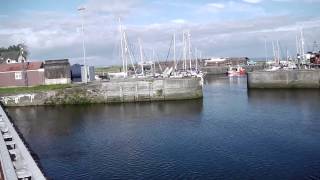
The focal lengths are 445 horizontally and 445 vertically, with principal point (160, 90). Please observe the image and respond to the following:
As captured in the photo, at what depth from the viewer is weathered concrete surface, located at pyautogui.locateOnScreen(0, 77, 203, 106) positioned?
57.6m

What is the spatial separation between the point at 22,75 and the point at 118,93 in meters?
17.2

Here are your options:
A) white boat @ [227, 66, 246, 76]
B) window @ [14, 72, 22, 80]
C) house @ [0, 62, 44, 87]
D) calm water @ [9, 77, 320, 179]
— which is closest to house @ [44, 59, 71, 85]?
house @ [0, 62, 44, 87]

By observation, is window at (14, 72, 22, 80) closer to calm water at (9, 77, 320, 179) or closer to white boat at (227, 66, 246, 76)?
calm water at (9, 77, 320, 179)

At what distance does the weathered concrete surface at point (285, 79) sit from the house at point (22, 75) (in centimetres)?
3263

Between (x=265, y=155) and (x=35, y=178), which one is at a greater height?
(x=35, y=178)

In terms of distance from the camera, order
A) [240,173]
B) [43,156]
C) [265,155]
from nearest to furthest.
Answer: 1. [240,173]
2. [265,155]
3. [43,156]

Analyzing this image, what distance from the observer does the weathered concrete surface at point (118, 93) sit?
57625 millimetres

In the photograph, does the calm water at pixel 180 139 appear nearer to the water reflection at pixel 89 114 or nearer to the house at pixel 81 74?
the water reflection at pixel 89 114

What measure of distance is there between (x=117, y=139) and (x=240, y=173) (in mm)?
13602

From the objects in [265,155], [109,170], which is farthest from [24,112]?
[265,155]

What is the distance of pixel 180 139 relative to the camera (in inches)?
A: 1348

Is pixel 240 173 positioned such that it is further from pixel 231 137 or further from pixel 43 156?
pixel 43 156

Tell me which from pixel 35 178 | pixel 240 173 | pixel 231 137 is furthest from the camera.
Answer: pixel 231 137

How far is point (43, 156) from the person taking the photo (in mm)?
30109
